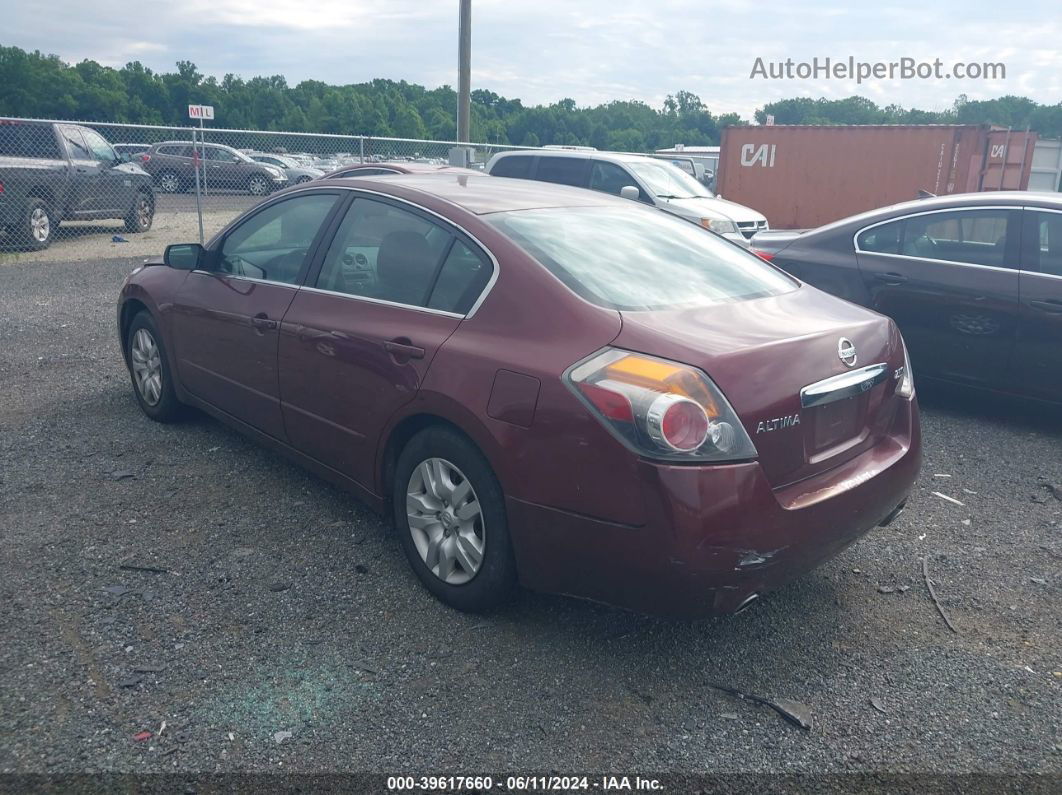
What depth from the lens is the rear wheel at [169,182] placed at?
19.4m

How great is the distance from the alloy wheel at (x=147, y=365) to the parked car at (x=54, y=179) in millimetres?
8446

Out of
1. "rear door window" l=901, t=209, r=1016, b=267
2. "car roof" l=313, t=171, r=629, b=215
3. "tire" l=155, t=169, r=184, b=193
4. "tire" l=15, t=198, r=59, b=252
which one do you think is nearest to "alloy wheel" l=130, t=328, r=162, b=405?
"car roof" l=313, t=171, r=629, b=215

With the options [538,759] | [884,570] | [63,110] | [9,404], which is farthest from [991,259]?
[63,110]

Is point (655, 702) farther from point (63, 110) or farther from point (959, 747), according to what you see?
point (63, 110)

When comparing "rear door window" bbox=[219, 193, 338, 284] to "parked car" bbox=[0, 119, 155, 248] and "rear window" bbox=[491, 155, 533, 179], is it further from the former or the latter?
"parked car" bbox=[0, 119, 155, 248]

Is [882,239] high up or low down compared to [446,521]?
up

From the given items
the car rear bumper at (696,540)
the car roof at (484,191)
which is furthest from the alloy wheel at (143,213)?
the car rear bumper at (696,540)

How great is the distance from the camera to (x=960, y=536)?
4215 millimetres

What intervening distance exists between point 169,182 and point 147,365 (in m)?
17.0

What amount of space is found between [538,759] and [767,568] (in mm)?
915

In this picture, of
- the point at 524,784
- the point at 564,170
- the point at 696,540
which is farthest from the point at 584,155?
the point at 524,784

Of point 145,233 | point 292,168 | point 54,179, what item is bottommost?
point 145,233

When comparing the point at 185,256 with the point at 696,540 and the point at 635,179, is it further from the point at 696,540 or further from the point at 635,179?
the point at 635,179

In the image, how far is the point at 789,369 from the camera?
9.80ft
